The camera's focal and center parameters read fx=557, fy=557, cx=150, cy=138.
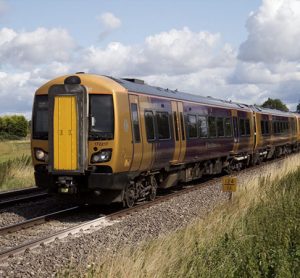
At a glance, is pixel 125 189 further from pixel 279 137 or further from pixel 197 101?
pixel 279 137

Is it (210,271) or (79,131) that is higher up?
(79,131)

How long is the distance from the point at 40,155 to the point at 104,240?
3.64m

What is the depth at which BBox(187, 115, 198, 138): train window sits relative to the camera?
1669 centimetres

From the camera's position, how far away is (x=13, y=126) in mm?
83000

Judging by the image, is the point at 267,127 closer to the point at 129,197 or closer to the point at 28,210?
the point at 129,197

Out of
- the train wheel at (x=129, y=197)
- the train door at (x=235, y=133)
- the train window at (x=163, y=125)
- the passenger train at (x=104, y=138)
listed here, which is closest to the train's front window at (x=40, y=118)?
A: the passenger train at (x=104, y=138)

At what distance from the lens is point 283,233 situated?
23.3ft

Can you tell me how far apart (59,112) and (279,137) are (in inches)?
944

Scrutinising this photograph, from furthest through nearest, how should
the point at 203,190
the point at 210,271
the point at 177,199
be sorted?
the point at 203,190
the point at 177,199
the point at 210,271

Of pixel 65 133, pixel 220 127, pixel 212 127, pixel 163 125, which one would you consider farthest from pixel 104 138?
pixel 220 127

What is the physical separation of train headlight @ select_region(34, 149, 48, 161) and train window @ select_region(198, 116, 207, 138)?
6.84 meters

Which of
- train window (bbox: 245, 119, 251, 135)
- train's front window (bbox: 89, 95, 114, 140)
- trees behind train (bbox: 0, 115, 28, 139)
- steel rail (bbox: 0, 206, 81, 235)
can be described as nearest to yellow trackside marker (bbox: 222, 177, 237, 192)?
train's front window (bbox: 89, 95, 114, 140)

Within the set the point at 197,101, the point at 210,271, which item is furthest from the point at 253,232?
the point at 197,101

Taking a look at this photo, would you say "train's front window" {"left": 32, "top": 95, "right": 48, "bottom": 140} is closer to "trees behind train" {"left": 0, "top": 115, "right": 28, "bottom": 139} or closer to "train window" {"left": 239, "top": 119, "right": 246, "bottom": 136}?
"train window" {"left": 239, "top": 119, "right": 246, "bottom": 136}
